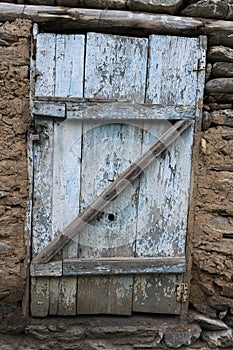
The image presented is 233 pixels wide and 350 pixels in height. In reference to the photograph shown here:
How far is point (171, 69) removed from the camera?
2479 mm

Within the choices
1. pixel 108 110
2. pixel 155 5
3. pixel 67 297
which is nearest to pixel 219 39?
pixel 155 5

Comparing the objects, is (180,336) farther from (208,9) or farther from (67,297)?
(208,9)

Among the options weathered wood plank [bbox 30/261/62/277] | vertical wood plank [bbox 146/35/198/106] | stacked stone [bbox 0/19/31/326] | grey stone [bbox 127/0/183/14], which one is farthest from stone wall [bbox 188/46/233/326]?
stacked stone [bbox 0/19/31/326]

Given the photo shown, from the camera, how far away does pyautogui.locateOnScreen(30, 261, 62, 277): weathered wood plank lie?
2516 mm

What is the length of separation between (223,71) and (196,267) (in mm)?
1228

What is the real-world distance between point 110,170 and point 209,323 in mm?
1160

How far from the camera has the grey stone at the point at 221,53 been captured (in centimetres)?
247

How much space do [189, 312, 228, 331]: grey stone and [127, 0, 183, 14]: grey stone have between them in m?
1.90

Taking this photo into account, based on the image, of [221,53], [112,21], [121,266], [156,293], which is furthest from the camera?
[156,293]

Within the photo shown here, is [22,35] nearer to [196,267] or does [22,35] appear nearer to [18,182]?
[18,182]

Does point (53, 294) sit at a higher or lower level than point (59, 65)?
lower

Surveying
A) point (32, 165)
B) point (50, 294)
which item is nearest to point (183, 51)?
point (32, 165)

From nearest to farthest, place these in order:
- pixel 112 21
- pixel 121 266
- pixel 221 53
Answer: pixel 112 21 < pixel 221 53 < pixel 121 266

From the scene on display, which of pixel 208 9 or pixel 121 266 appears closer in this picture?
pixel 208 9
